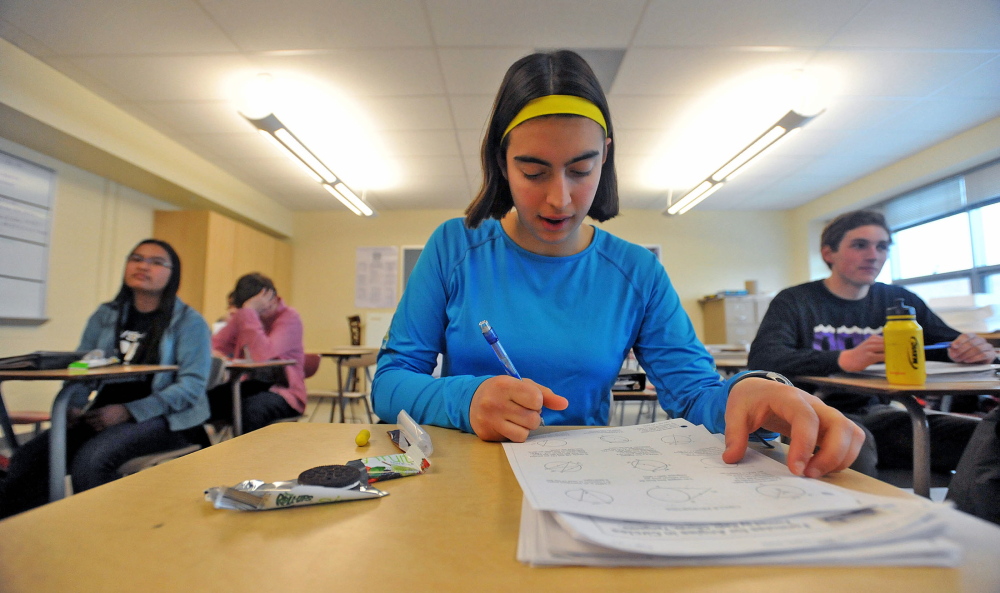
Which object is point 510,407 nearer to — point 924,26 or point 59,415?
point 59,415

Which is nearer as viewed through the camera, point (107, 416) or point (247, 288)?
point (107, 416)

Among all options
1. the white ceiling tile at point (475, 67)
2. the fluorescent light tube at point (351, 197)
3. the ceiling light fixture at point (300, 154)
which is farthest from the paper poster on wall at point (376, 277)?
the white ceiling tile at point (475, 67)

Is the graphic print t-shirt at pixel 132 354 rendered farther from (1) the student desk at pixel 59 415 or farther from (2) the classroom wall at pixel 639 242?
(2) the classroom wall at pixel 639 242

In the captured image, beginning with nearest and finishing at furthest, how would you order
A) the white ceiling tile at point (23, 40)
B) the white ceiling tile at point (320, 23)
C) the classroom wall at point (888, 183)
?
the white ceiling tile at point (320, 23), the white ceiling tile at point (23, 40), the classroom wall at point (888, 183)

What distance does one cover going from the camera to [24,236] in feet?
11.4

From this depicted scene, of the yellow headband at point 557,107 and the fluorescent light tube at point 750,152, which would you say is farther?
the fluorescent light tube at point 750,152

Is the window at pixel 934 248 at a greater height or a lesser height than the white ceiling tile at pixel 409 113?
lesser

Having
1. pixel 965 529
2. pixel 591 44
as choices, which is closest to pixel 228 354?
pixel 591 44

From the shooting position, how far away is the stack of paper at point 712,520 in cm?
28

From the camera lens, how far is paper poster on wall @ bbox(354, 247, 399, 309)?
6523 millimetres

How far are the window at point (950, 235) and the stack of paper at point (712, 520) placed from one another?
562 centimetres

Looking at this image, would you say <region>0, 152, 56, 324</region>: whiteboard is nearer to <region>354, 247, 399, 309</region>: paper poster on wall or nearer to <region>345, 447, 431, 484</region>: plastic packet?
<region>354, 247, 399, 309</region>: paper poster on wall

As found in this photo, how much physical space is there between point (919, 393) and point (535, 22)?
260 centimetres

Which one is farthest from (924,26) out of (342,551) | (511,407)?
(342,551)
